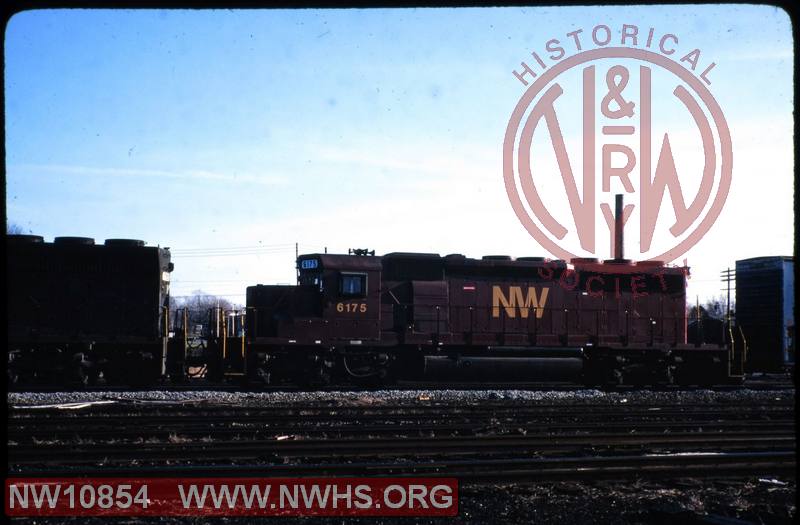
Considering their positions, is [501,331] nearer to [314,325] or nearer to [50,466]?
[314,325]

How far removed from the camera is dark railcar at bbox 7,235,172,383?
1884cm

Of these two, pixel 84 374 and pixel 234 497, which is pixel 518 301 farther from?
pixel 234 497

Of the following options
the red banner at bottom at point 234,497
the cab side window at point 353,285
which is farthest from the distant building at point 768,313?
the red banner at bottom at point 234,497

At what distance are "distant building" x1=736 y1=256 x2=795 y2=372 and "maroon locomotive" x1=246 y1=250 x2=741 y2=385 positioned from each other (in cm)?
275

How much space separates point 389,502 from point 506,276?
49.8 ft

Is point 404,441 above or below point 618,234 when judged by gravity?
below

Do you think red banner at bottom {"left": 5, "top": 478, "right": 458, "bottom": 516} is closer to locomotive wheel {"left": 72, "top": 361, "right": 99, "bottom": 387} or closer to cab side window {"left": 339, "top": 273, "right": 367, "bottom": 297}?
locomotive wheel {"left": 72, "top": 361, "right": 99, "bottom": 387}

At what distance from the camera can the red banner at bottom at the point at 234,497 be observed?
6430 millimetres

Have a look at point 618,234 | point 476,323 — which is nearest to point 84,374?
point 476,323

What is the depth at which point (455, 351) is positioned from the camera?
68.6 ft

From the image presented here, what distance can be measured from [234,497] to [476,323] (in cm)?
1465

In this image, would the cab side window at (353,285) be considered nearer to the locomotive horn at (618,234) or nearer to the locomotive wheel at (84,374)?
the locomotive wheel at (84,374)

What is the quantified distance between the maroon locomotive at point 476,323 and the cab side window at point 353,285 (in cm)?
3

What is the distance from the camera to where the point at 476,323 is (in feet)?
69.2
